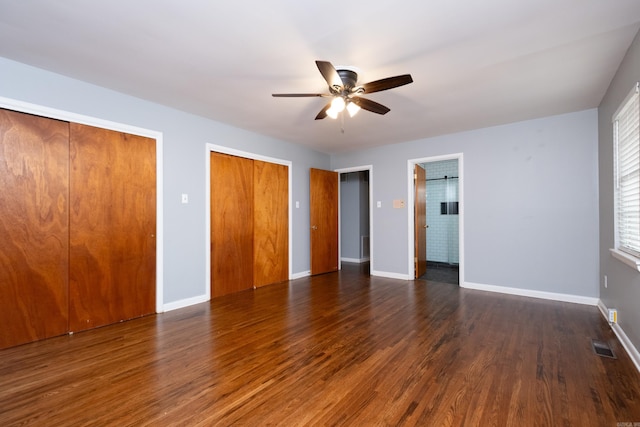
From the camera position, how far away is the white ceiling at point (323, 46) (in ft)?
6.24

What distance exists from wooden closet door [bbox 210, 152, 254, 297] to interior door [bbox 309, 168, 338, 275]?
1393mm

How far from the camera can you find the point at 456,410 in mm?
1709

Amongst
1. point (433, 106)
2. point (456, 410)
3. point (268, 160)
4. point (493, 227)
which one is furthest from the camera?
point (268, 160)

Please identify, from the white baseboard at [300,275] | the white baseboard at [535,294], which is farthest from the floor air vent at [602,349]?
the white baseboard at [300,275]

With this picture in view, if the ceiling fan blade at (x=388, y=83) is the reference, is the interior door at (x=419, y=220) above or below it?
below

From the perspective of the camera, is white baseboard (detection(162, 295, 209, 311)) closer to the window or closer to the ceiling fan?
the ceiling fan

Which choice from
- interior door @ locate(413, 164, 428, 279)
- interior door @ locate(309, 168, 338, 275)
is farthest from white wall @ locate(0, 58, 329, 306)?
interior door @ locate(413, 164, 428, 279)

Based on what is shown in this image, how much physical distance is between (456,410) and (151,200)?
3492 mm

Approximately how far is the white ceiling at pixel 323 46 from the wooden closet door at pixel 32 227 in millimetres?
671

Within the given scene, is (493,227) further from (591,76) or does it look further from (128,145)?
(128,145)

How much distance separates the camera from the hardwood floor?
168 centimetres

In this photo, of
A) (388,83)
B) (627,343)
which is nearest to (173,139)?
(388,83)

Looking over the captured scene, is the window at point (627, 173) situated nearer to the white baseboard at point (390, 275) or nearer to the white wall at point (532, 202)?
the white wall at point (532, 202)

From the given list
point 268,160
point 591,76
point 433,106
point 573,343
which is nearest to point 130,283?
point 268,160
